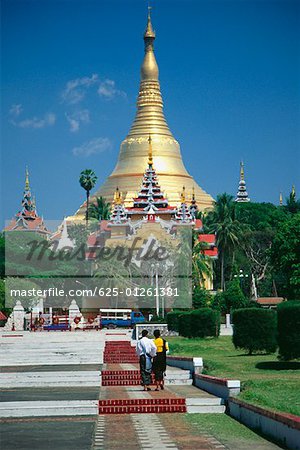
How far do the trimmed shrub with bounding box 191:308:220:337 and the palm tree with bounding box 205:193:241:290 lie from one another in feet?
138

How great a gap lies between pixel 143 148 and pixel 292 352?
87329 millimetres

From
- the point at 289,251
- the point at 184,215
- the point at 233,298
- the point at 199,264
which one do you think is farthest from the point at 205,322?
the point at 184,215

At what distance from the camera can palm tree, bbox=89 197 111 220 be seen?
10456 centimetres

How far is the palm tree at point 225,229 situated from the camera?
266 feet

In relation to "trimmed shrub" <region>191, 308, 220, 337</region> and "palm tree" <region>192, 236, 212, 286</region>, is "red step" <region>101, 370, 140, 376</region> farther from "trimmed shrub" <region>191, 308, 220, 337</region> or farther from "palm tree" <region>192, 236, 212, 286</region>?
"palm tree" <region>192, 236, 212, 286</region>

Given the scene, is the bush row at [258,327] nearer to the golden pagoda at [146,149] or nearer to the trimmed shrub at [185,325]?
the trimmed shrub at [185,325]

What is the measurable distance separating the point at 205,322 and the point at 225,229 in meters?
43.5

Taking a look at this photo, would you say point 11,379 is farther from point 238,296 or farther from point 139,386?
point 238,296

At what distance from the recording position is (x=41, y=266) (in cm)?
8769

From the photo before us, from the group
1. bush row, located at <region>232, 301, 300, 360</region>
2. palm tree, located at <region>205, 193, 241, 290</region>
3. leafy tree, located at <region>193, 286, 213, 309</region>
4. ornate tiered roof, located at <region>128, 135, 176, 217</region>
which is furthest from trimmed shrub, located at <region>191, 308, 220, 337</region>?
ornate tiered roof, located at <region>128, 135, 176, 217</region>

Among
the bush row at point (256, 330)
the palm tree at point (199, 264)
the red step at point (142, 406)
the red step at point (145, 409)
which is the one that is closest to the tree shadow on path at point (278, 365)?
the bush row at point (256, 330)

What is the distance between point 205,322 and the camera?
37.9 metres

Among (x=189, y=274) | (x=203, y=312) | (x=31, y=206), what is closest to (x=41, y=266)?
(x=189, y=274)

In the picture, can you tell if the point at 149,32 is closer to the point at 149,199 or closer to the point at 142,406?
the point at 149,199
